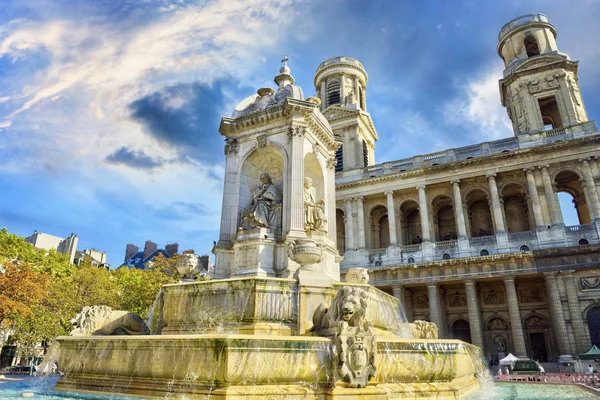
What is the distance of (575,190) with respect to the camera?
3472cm

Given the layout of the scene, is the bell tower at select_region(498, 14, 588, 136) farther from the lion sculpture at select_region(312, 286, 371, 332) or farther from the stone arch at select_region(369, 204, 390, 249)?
the lion sculpture at select_region(312, 286, 371, 332)

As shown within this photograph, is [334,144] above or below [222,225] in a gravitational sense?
above

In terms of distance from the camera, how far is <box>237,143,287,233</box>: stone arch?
12.0 metres

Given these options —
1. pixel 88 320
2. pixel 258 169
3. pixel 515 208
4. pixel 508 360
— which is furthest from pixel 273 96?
pixel 515 208

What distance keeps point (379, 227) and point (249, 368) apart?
34.4 meters

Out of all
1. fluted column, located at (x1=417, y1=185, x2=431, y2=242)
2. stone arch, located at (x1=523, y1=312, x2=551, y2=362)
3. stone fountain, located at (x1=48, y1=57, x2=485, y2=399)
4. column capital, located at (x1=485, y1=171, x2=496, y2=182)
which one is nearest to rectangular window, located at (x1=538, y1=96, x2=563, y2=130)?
column capital, located at (x1=485, y1=171, x2=496, y2=182)

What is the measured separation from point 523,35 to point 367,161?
1936cm

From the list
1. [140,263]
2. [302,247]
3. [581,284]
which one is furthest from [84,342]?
[140,263]

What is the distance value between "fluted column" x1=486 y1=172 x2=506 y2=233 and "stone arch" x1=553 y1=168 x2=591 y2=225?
477 centimetres

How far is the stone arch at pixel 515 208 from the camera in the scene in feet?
112

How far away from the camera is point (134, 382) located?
6.13 meters

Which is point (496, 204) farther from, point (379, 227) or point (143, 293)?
point (143, 293)

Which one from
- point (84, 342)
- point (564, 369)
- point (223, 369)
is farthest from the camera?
point (564, 369)

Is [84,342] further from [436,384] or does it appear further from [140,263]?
[140,263]
